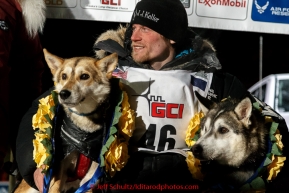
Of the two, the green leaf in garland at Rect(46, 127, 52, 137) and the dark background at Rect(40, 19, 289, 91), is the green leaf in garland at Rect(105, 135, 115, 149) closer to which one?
the green leaf in garland at Rect(46, 127, 52, 137)

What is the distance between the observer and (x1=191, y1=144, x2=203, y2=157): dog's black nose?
265 centimetres

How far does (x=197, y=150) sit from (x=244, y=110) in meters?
0.34

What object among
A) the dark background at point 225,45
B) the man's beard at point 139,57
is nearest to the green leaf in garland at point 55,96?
the man's beard at point 139,57

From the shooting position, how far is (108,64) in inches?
106

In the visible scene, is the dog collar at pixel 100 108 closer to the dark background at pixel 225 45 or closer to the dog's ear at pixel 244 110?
the dog's ear at pixel 244 110

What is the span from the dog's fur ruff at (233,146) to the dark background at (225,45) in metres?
1.76

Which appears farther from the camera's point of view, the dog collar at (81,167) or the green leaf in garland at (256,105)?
the green leaf in garland at (256,105)

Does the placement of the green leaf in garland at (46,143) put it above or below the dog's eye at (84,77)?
below

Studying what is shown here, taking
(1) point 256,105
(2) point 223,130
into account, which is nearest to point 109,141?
(2) point 223,130

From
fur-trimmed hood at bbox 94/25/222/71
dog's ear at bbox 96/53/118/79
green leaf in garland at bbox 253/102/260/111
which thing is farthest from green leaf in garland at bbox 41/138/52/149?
green leaf in garland at bbox 253/102/260/111

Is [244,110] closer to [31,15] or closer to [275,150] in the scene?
[275,150]

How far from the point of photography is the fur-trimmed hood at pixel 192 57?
9.80 ft

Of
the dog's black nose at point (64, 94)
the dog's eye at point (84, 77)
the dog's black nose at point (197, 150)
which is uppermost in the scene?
the dog's eye at point (84, 77)

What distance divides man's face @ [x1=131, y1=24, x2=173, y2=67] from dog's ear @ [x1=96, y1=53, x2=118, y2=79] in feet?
1.11
